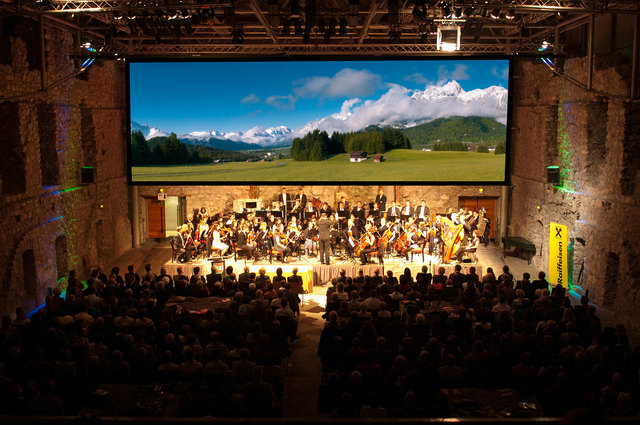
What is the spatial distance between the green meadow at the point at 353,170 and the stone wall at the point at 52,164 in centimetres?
171

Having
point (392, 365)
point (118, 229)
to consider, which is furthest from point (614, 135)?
point (118, 229)

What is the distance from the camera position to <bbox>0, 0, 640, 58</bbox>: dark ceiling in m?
10.7

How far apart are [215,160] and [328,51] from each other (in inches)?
185

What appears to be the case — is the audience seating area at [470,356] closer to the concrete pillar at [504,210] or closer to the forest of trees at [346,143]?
the forest of trees at [346,143]

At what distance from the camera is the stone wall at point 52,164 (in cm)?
1108

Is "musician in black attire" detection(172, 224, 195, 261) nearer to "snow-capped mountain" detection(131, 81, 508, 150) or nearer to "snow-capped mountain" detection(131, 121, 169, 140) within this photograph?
"snow-capped mountain" detection(131, 81, 508, 150)

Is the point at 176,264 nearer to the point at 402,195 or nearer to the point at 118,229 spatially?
the point at 118,229

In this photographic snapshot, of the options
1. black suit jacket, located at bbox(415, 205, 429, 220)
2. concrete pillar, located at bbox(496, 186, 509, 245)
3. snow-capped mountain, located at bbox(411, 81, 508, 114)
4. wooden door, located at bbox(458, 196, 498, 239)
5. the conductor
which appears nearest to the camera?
the conductor

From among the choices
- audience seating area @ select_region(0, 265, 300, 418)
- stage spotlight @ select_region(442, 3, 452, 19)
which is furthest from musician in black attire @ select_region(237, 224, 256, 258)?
stage spotlight @ select_region(442, 3, 452, 19)

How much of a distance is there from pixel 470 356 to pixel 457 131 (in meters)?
10.7

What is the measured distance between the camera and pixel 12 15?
37.0 feet

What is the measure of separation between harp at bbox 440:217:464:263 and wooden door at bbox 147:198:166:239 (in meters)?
9.92

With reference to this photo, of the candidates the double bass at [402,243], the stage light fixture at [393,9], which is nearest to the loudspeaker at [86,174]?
the double bass at [402,243]

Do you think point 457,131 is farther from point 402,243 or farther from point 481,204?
point 402,243
